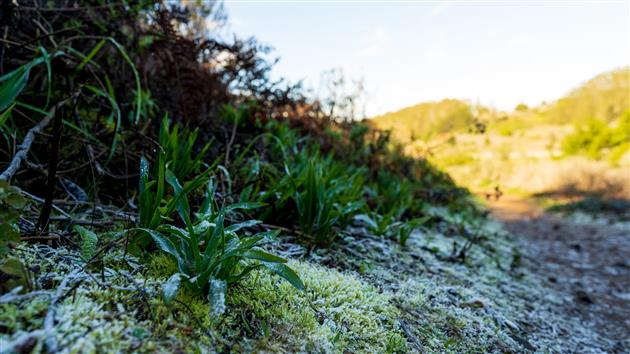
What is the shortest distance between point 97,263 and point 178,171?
0.87 m

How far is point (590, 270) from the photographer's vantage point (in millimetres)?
4043

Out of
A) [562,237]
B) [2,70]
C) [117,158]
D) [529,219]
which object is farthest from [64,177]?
[529,219]

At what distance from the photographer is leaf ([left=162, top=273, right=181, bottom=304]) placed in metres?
0.98

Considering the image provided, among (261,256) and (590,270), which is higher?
(261,256)

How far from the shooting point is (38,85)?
2385 millimetres

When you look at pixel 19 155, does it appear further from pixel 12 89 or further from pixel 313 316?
pixel 313 316

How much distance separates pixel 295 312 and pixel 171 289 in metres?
0.43

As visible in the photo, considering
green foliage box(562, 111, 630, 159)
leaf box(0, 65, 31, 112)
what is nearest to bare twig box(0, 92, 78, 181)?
leaf box(0, 65, 31, 112)

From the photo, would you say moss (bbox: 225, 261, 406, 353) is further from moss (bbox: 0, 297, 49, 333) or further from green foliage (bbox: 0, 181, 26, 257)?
green foliage (bbox: 0, 181, 26, 257)

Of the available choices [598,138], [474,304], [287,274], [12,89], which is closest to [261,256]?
[287,274]

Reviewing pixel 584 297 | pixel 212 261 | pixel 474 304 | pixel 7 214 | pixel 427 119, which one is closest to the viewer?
pixel 7 214

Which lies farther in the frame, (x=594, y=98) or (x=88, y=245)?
(x=594, y=98)

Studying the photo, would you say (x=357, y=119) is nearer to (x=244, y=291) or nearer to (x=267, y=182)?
(x=267, y=182)

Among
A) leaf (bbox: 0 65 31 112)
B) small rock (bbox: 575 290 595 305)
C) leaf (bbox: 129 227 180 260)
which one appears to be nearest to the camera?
leaf (bbox: 129 227 180 260)
